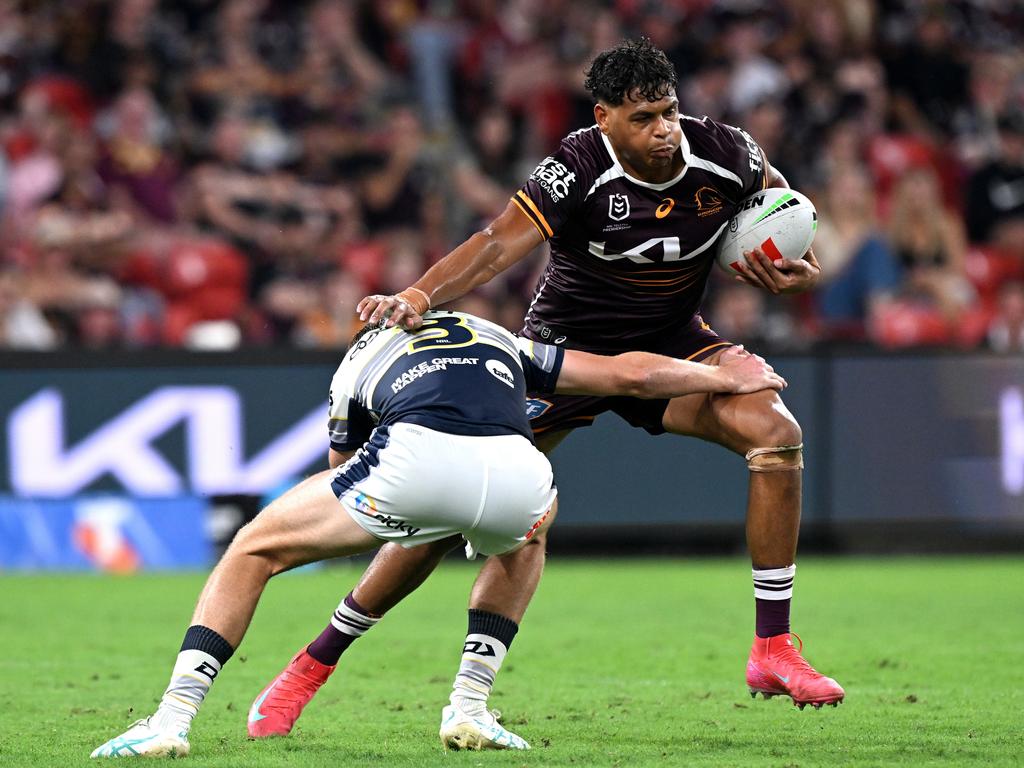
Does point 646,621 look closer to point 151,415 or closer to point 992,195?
point 151,415

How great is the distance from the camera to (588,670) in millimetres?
7363

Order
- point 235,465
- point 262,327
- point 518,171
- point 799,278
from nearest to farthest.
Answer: point 799,278 < point 235,465 < point 262,327 < point 518,171

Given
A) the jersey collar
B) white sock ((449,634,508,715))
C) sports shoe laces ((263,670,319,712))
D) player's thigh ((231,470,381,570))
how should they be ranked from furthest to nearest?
the jersey collar < sports shoe laces ((263,670,319,712)) < white sock ((449,634,508,715)) < player's thigh ((231,470,381,570))

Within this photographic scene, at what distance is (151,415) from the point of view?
1197cm

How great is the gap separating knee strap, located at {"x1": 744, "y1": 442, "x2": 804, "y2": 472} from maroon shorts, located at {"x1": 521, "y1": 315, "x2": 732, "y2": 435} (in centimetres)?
45

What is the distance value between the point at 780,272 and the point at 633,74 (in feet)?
3.16

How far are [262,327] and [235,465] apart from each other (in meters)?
1.50

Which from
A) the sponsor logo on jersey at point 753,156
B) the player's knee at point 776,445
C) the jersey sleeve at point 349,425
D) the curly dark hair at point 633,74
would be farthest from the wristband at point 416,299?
the sponsor logo on jersey at point 753,156

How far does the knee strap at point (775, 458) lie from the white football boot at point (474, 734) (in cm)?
133

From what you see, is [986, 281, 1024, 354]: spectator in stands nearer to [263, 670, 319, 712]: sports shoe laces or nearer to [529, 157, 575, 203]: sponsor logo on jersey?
[529, 157, 575, 203]: sponsor logo on jersey

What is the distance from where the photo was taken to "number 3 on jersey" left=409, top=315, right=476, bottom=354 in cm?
516

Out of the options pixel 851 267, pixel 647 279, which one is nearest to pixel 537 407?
pixel 647 279

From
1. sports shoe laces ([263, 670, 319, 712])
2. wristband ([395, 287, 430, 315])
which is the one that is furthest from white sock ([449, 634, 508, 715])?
wristband ([395, 287, 430, 315])

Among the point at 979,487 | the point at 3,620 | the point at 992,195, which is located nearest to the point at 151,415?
the point at 3,620
